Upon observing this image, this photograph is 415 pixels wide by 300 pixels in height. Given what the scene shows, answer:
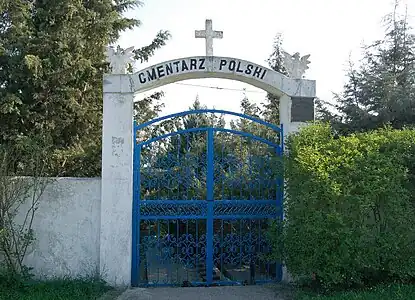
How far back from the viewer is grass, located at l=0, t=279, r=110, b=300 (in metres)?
6.68

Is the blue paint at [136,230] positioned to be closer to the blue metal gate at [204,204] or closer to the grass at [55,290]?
the blue metal gate at [204,204]

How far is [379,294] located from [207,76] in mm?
3996

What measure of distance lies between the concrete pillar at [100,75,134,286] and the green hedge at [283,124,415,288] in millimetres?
2305

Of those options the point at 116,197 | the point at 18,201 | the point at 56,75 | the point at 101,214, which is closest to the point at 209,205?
the point at 116,197

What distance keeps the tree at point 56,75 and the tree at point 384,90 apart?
616 cm

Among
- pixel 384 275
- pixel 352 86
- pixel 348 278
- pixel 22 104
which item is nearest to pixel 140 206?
pixel 348 278

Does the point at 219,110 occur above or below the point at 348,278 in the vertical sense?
above

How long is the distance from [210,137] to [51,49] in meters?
5.47

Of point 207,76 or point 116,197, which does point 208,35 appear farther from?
point 116,197

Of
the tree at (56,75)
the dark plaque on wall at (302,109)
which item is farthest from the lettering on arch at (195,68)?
the tree at (56,75)

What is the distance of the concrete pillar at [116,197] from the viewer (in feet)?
24.3

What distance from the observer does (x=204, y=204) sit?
763cm

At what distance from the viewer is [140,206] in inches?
299

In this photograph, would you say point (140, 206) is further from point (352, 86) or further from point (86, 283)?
point (352, 86)
